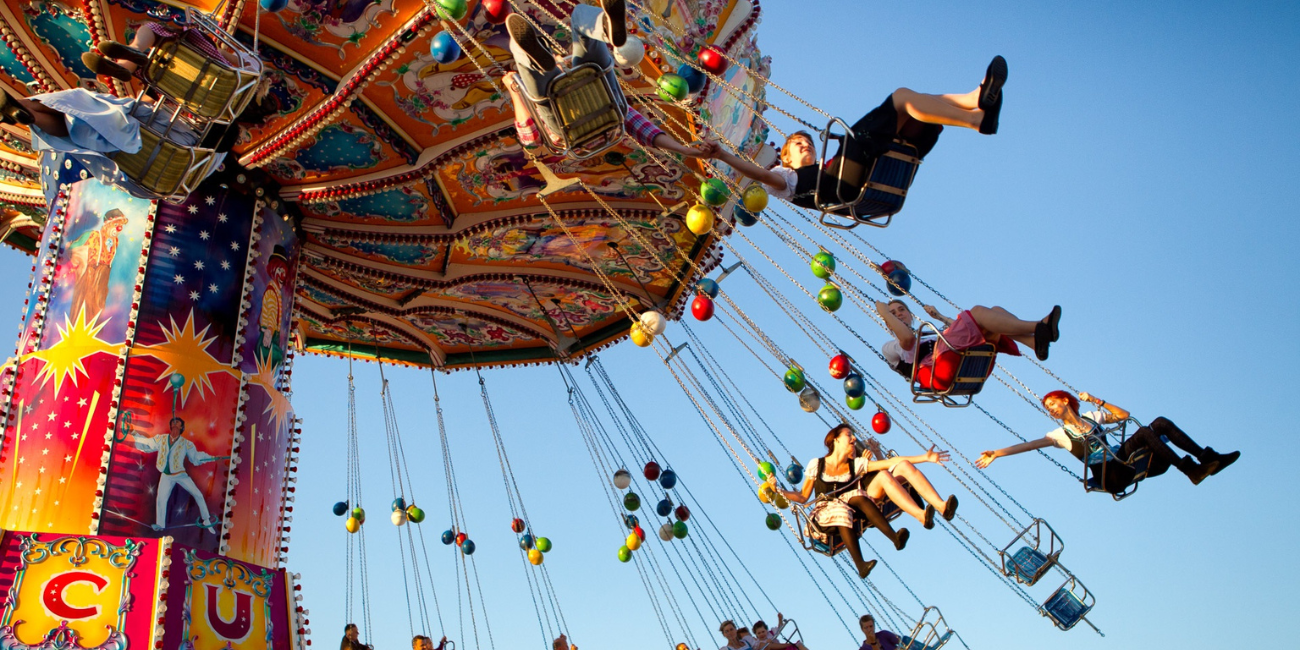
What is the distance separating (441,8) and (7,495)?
15.8ft

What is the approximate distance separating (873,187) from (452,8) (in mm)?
3227

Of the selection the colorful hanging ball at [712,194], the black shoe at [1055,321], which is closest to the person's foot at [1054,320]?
the black shoe at [1055,321]

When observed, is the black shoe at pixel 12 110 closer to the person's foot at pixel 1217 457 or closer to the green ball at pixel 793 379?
the green ball at pixel 793 379

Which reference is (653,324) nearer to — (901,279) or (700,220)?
(700,220)

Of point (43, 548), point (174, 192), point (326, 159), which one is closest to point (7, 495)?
point (43, 548)

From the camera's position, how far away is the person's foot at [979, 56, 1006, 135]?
22.6 feet

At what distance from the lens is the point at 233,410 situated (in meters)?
8.98

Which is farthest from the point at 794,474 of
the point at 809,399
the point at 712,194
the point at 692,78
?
the point at 692,78

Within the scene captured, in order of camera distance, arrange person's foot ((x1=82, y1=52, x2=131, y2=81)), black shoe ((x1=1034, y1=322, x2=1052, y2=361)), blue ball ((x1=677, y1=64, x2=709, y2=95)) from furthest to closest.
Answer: blue ball ((x1=677, y1=64, x2=709, y2=95)) < black shoe ((x1=1034, y1=322, x2=1052, y2=361)) < person's foot ((x1=82, y1=52, x2=131, y2=81))

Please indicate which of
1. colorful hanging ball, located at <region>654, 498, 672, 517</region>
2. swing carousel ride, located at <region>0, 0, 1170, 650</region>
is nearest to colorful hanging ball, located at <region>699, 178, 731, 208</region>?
swing carousel ride, located at <region>0, 0, 1170, 650</region>

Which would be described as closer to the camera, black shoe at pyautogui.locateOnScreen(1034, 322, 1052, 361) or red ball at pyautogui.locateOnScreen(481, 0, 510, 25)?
black shoe at pyautogui.locateOnScreen(1034, 322, 1052, 361)

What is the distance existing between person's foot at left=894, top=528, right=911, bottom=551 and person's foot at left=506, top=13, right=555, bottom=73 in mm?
4153

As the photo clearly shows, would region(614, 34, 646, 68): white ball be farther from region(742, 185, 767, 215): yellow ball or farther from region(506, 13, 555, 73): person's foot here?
region(742, 185, 767, 215): yellow ball

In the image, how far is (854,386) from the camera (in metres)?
8.77
